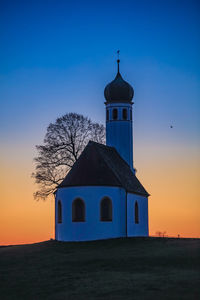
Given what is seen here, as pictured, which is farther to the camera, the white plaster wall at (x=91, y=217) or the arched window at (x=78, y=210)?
the arched window at (x=78, y=210)

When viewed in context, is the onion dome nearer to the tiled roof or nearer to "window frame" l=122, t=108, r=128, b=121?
"window frame" l=122, t=108, r=128, b=121

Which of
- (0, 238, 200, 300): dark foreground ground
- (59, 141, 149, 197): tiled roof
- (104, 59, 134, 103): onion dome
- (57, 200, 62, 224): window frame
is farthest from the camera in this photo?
(104, 59, 134, 103): onion dome

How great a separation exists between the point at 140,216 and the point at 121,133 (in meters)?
8.48

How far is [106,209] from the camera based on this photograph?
3909 centimetres

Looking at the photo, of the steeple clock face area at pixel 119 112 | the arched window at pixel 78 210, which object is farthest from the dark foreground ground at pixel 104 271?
the steeple clock face area at pixel 119 112

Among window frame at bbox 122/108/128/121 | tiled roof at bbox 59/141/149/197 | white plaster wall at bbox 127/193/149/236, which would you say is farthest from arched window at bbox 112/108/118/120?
white plaster wall at bbox 127/193/149/236

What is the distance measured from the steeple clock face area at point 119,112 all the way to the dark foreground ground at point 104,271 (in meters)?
15.2

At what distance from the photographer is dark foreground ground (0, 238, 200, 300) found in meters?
18.9

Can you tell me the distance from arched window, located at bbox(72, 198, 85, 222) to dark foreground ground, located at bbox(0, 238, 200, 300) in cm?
288

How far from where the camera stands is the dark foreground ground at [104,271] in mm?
18922

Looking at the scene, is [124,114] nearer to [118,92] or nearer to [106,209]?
[118,92]

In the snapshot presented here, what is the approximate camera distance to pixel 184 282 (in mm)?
19609

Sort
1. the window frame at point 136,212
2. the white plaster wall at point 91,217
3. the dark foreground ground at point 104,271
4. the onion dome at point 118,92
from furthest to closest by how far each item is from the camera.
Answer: the onion dome at point 118,92, the window frame at point 136,212, the white plaster wall at point 91,217, the dark foreground ground at point 104,271

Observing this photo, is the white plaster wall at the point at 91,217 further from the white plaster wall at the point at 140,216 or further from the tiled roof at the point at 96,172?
the white plaster wall at the point at 140,216
